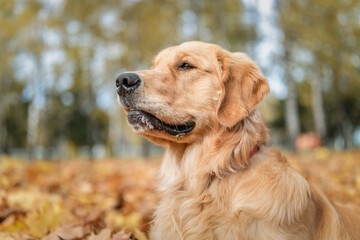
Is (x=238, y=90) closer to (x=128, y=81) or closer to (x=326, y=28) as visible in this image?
(x=128, y=81)

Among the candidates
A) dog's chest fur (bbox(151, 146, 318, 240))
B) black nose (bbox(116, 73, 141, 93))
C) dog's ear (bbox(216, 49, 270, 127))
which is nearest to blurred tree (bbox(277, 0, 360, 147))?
dog's ear (bbox(216, 49, 270, 127))

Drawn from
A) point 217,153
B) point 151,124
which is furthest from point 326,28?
point 151,124

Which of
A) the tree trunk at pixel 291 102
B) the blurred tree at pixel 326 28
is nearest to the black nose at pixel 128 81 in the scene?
the tree trunk at pixel 291 102

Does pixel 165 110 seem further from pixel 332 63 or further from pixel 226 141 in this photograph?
pixel 332 63

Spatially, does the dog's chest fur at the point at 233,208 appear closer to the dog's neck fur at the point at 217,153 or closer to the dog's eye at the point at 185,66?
the dog's neck fur at the point at 217,153

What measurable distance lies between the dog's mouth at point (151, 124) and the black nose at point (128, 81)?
0.67 feet

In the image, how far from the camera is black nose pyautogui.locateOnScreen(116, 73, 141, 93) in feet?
8.50

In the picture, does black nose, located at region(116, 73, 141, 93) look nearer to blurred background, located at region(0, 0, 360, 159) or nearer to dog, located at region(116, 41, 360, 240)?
dog, located at region(116, 41, 360, 240)

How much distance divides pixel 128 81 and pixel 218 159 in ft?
3.10

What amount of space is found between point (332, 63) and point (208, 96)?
1381 centimetres

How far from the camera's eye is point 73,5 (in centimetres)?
1648

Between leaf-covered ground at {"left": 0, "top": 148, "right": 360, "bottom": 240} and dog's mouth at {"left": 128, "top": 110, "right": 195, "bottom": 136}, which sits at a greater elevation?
dog's mouth at {"left": 128, "top": 110, "right": 195, "bottom": 136}

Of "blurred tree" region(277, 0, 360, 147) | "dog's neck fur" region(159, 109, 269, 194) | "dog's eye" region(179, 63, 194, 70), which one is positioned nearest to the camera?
"dog's neck fur" region(159, 109, 269, 194)

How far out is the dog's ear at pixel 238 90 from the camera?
8.39 feet
